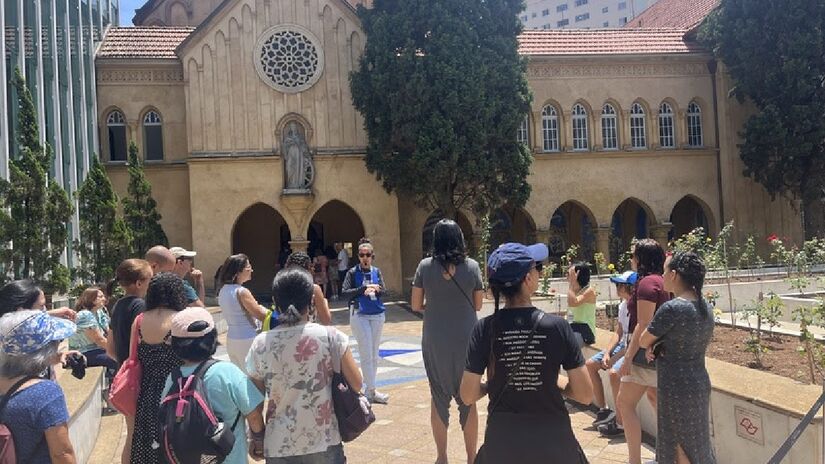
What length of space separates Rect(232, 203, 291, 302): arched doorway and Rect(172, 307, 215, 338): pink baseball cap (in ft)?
75.9

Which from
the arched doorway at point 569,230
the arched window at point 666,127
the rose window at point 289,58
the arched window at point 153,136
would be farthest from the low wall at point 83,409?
the arched doorway at point 569,230

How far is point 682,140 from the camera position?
87.7ft

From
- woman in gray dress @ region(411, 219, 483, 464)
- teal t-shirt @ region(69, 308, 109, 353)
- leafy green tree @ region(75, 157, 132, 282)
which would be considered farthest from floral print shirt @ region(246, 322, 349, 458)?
leafy green tree @ region(75, 157, 132, 282)

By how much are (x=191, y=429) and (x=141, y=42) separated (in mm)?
23134

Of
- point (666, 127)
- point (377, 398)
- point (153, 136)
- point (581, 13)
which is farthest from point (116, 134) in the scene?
point (581, 13)

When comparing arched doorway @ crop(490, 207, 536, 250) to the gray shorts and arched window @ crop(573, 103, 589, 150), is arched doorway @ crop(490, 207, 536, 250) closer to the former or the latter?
arched window @ crop(573, 103, 589, 150)

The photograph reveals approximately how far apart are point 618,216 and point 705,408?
26.9 m

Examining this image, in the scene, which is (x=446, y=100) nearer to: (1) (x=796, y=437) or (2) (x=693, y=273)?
(2) (x=693, y=273)

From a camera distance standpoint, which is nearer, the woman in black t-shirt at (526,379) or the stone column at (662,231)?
the woman in black t-shirt at (526,379)

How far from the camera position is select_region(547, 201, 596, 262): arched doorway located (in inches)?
1189

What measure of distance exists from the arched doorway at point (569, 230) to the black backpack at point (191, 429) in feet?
89.0

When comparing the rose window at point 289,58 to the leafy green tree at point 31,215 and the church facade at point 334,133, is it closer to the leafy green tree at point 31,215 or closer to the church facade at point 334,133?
the church facade at point 334,133

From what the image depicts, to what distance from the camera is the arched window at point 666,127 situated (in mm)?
26812

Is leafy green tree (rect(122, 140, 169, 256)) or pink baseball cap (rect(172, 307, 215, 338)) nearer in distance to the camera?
pink baseball cap (rect(172, 307, 215, 338))
